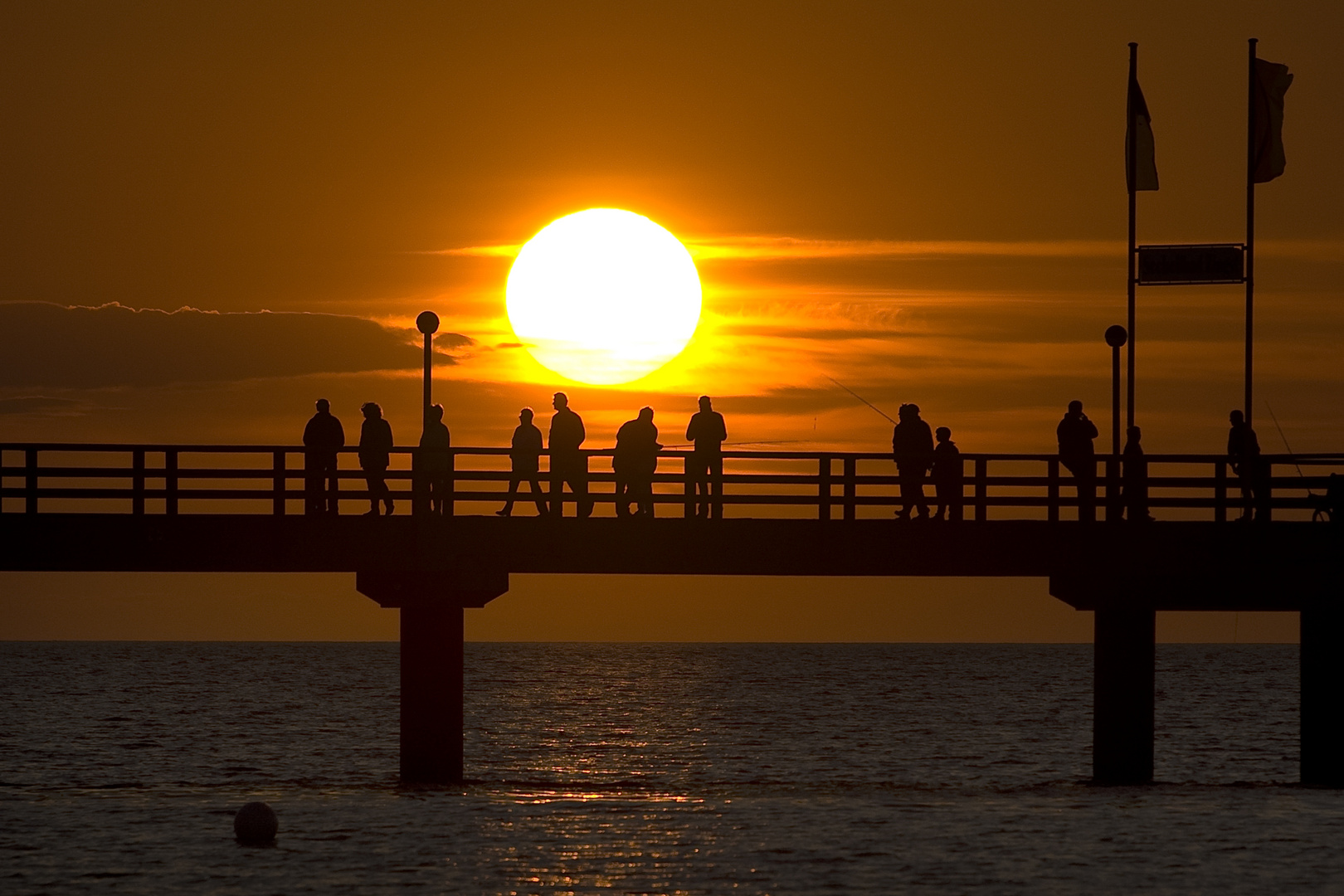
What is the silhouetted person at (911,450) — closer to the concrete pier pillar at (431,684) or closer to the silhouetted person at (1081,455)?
the silhouetted person at (1081,455)

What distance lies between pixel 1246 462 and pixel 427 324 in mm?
11052

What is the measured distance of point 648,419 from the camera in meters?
26.0

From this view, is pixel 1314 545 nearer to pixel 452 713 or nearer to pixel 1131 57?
pixel 1131 57

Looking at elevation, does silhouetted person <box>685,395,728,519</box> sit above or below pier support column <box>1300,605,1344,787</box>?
above

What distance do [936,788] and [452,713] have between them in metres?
11.3

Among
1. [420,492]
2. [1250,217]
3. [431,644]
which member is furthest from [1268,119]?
[431,644]

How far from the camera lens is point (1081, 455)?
26.5 metres

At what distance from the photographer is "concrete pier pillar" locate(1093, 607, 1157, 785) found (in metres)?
26.9

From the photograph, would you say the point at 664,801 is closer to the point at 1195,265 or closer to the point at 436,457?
the point at 436,457

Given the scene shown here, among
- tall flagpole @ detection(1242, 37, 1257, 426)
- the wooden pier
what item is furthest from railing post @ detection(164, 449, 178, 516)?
tall flagpole @ detection(1242, 37, 1257, 426)

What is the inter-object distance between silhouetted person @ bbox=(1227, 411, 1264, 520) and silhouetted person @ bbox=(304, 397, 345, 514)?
11698 mm

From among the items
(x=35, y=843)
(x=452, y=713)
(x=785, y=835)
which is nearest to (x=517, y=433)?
(x=452, y=713)

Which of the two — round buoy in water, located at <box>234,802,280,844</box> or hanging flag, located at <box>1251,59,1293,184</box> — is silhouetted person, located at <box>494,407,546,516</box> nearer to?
round buoy in water, located at <box>234,802,280,844</box>

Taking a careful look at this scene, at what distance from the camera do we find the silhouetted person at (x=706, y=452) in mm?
25922
